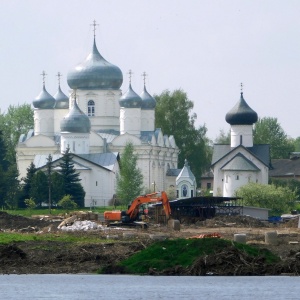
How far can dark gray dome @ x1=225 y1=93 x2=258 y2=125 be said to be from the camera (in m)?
105

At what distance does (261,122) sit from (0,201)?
Answer: 44468mm

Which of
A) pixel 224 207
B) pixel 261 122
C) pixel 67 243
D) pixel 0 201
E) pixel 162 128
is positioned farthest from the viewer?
pixel 261 122

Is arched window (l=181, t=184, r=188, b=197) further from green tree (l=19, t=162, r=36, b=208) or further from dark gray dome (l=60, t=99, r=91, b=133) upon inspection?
green tree (l=19, t=162, r=36, b=208)

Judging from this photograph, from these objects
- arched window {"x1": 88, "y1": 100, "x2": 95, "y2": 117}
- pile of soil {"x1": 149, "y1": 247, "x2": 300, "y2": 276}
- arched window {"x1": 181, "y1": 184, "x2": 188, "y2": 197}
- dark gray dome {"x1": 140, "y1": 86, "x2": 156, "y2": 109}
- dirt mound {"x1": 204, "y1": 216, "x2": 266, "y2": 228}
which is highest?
dark gray dome {"x1": 140, "y1": 86, "x2": 156, "y2": 109}

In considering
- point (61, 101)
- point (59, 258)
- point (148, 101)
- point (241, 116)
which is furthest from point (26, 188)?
point (59, 258)

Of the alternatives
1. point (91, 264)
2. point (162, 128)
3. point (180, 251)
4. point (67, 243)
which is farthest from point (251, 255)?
point (162, 128)

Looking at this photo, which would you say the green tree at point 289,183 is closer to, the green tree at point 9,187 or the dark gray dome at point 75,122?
the dark gray dome at point 75,122

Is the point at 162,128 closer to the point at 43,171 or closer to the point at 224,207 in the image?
the point at 43,171

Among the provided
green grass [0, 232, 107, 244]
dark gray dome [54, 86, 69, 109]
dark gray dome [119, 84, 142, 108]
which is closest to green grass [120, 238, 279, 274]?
green grass [0, 232, 107, 244]

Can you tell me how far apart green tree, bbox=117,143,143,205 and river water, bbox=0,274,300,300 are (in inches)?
2316

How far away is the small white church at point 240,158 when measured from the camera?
10350cm

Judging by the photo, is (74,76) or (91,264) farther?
(74,76)

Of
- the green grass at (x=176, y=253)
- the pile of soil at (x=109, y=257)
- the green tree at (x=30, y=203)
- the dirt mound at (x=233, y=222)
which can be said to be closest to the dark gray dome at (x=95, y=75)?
the green tree at (x=30, y=203)

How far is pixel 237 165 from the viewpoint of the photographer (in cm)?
10388
